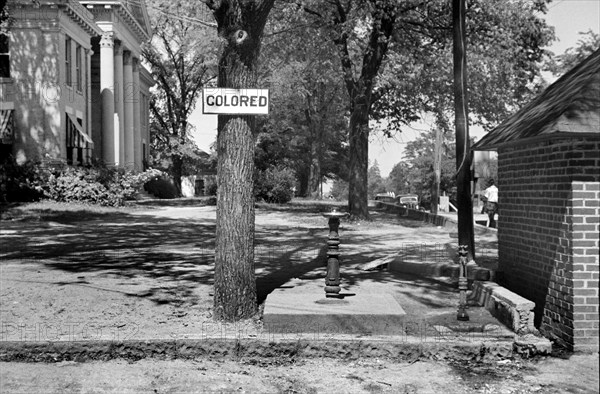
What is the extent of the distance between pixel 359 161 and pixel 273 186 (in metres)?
12.9

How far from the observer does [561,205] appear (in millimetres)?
6820

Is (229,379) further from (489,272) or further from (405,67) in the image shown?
(405,67)

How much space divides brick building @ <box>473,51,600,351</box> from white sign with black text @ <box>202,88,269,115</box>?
2.84 m

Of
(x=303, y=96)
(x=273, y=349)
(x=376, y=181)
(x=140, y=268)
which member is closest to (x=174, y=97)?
(x=303, y=96)

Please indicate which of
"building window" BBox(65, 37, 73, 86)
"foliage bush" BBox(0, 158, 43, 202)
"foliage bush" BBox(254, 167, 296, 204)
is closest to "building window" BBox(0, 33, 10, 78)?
"building window" BBox(65, 37, 73, 86)

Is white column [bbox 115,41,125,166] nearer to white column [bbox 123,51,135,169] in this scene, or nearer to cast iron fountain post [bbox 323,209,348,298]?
white column [bbox 123,51,135,169]

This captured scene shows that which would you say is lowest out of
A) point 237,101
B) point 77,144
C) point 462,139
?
point 462,139

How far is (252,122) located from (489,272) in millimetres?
3896

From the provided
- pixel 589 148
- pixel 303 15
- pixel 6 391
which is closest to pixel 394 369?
pixel 589 148

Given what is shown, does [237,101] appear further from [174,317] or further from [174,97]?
[174,97]

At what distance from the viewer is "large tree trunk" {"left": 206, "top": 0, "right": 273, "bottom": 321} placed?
7508 mm

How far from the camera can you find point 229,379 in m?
5.81

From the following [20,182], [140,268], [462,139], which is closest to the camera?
[462,139]

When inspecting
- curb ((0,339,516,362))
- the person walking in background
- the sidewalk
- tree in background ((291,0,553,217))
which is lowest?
curb ((0,339,516,362))
